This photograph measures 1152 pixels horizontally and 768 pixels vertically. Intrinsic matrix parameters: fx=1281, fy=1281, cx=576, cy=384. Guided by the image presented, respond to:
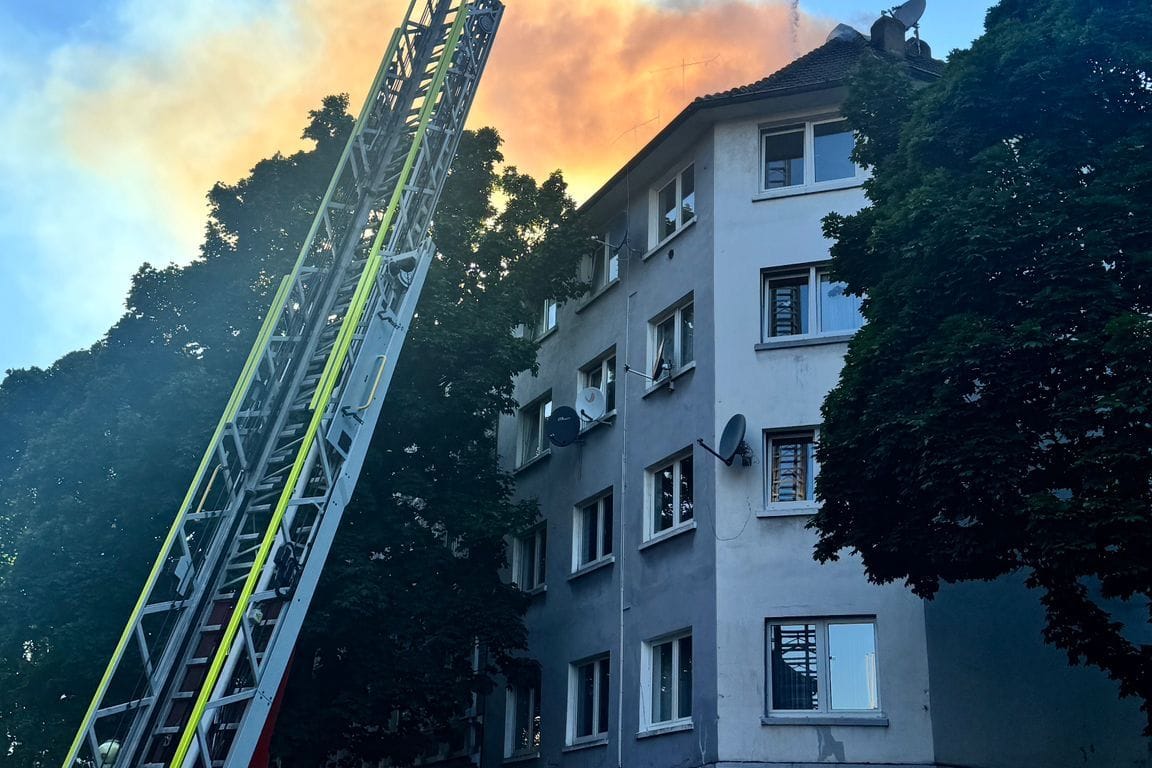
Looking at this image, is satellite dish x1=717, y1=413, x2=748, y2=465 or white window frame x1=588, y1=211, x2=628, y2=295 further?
white window frame x1=588, y1=211, x2=628, y2=295

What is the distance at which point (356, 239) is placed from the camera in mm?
19297

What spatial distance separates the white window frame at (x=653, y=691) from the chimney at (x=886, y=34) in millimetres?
13210

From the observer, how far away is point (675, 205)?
1052 inches

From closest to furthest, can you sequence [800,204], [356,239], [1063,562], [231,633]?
[1063,562] → [231,633] → [356,239] → [800,204]

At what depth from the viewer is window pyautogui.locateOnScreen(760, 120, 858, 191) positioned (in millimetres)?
24156

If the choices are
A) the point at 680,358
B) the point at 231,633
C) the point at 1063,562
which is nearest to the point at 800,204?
the point at 680,358

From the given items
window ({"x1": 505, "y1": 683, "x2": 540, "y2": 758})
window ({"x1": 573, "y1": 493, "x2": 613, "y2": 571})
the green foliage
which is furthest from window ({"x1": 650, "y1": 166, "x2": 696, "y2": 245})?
window ({"x1": 505, "y1": 683, "x2": 540, "y2": 758})

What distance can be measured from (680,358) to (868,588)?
629 centimetres

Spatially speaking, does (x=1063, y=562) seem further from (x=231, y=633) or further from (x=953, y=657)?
(x=231, y=633)

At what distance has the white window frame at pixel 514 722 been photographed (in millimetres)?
26297

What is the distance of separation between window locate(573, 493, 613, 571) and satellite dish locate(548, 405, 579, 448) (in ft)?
4.60

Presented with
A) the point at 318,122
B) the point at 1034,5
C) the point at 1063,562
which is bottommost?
the point at 1063,562

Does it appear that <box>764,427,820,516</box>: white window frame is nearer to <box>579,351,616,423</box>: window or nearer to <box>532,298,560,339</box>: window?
<box>579,351,616,423</box>: window

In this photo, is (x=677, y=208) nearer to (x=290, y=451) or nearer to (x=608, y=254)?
(x=608, y=254)
